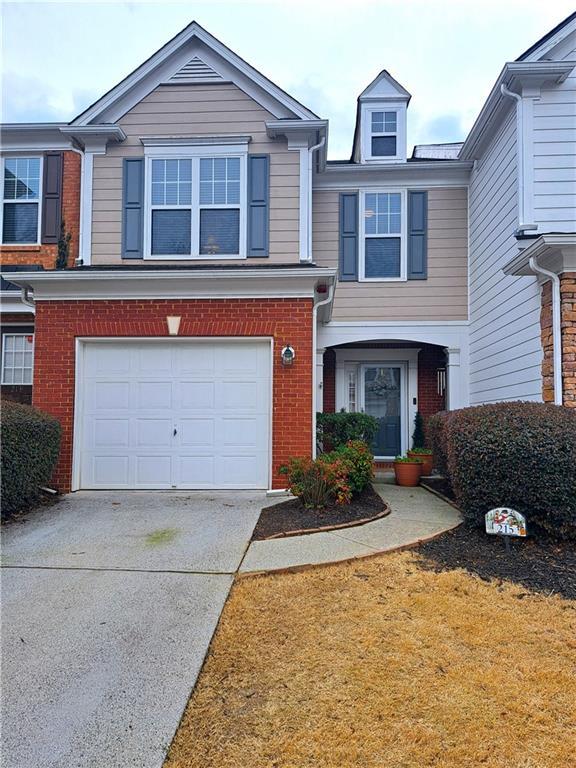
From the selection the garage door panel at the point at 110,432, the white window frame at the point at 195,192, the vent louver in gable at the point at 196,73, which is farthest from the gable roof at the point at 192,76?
the garage door panel at the point at 110,432

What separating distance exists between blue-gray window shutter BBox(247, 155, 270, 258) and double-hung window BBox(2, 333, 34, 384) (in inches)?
216

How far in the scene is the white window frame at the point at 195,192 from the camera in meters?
8.30

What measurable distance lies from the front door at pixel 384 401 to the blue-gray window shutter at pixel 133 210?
5.83 metres

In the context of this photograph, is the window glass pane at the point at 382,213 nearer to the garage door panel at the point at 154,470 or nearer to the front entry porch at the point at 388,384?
the front entry porch at the point at 388,384

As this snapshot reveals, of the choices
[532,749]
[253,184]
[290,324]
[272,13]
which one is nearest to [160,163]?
[253,184]

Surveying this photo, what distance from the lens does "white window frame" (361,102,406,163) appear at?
10.6m

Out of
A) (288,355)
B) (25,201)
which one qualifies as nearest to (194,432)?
(288,355)

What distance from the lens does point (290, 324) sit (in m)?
7.23

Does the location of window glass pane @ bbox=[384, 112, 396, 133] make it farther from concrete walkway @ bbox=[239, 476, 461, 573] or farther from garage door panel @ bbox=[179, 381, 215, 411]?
concrete walkway @ bbox=[239, 476, 461, 573]

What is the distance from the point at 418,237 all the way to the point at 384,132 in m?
2.68

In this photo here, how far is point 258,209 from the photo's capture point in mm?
8320

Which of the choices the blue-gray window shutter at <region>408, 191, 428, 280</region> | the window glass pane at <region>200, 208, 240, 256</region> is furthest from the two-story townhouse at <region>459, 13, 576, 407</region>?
the window glass pane at <region>200, 208, 240, 256</region>

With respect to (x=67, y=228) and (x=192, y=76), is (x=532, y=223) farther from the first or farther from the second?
(x=67, y=228)

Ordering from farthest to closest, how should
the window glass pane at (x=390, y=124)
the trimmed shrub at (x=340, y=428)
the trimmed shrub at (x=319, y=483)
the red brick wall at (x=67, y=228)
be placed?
the window glass pane at (x=390, y=124)
the red brick wall at (x=67, y=228)
the trimmed shrub at (x=340, y=428)
the trimmed shrub at (x=319, y=483)
